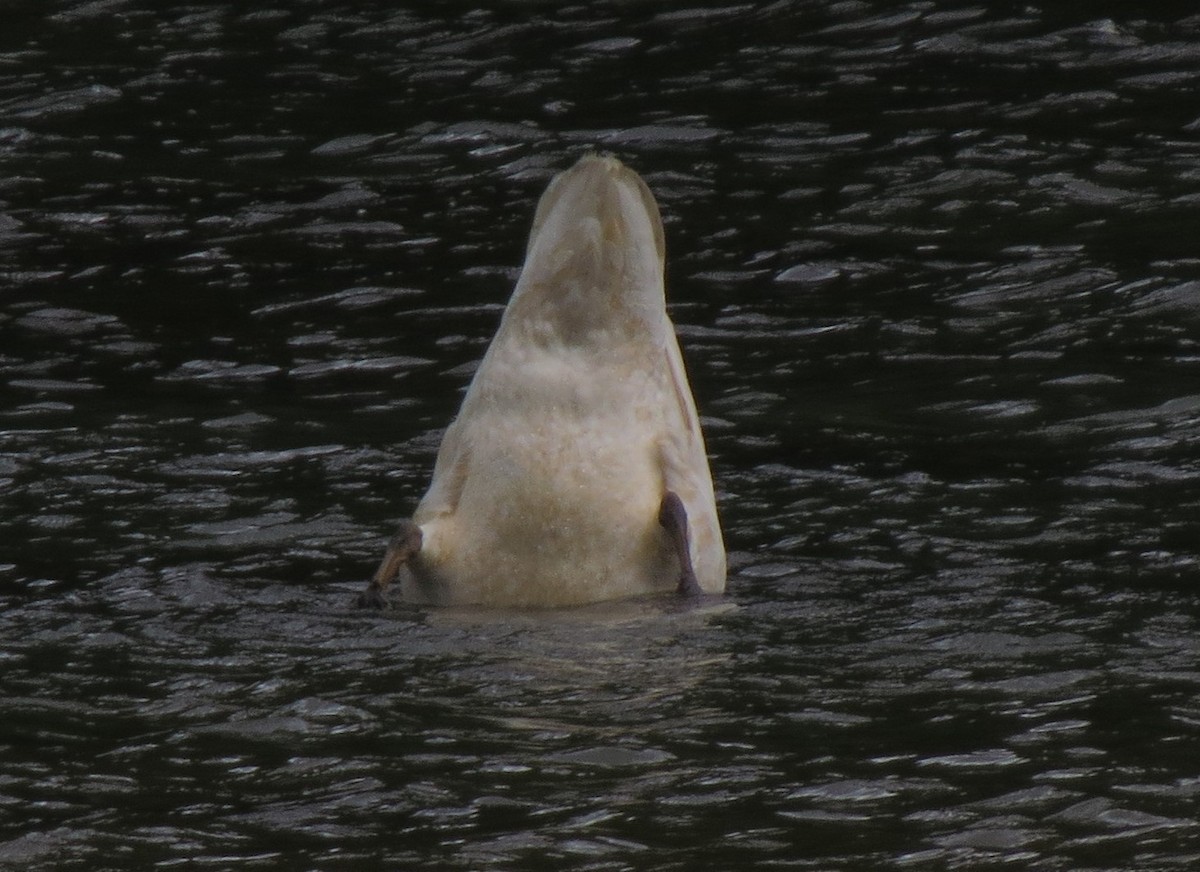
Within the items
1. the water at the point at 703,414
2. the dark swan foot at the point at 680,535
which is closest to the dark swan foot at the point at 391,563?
the water at the point at 703,414

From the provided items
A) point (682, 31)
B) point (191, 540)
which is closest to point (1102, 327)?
point (191, 540)

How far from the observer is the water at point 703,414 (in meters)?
6.96

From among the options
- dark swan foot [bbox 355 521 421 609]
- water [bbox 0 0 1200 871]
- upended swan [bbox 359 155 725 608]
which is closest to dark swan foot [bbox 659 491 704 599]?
upended swan [bbox 359 155 725 608]

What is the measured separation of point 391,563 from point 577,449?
33.7 inches

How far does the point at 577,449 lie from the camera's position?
30.5 ft

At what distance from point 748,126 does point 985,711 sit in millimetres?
9220

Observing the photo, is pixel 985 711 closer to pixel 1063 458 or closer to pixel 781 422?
pixel 1063 458

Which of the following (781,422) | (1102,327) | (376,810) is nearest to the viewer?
(376,810)

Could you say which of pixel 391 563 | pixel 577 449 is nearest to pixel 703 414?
pixel 577 449

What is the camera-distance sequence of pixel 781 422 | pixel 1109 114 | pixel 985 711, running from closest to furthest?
1. pixel 985 711
2. pixel 781 422
3. pixel 1109 114

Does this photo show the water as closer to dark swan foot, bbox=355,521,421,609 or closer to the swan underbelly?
dark swan foot, bbox=355,521,421,609

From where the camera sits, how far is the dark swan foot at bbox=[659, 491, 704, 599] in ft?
29.5

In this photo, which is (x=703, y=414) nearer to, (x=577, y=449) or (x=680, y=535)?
(x=577, y=449)

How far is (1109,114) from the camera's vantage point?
1591 centimetres
